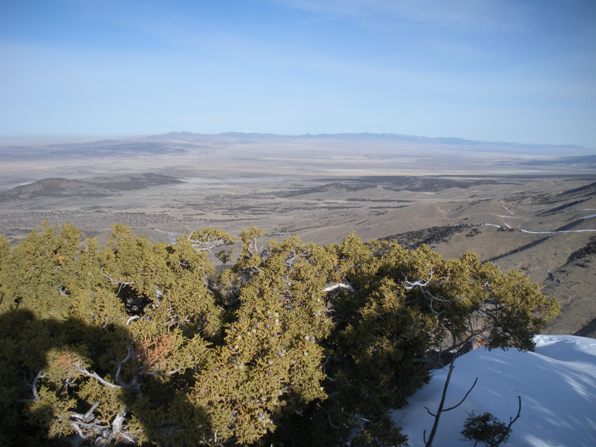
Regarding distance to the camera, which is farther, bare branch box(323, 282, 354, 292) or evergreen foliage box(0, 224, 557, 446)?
bare branch box(323, 282, 354, 292)

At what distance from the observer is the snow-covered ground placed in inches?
416

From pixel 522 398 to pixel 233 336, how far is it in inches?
353

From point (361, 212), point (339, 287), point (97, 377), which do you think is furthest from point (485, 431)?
point (361, 212)

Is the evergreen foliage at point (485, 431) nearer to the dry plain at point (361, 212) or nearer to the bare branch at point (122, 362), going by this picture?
the bare branch at point (122, 362)

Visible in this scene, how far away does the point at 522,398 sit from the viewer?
1204cm

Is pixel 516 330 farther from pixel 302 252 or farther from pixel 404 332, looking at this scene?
pixel 302 252

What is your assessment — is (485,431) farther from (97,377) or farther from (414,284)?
(97,377)

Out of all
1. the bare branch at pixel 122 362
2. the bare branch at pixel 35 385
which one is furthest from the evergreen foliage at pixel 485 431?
the bare branch at pixel 35 385

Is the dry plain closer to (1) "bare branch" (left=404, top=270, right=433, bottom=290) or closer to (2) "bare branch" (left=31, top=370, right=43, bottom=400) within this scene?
(1) "bare branch" (left=404, top=270, right=433, bottom=290)

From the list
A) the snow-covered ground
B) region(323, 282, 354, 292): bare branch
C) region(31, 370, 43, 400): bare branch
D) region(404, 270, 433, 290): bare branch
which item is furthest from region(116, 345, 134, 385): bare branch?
the snow-covered ground

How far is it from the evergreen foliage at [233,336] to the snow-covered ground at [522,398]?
127 centimetres

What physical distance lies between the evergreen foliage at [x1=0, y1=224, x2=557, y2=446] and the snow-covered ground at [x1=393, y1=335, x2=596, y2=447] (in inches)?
50.1

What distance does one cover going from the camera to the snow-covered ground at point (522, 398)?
10578 millimetres

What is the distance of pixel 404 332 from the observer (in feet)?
34.4
